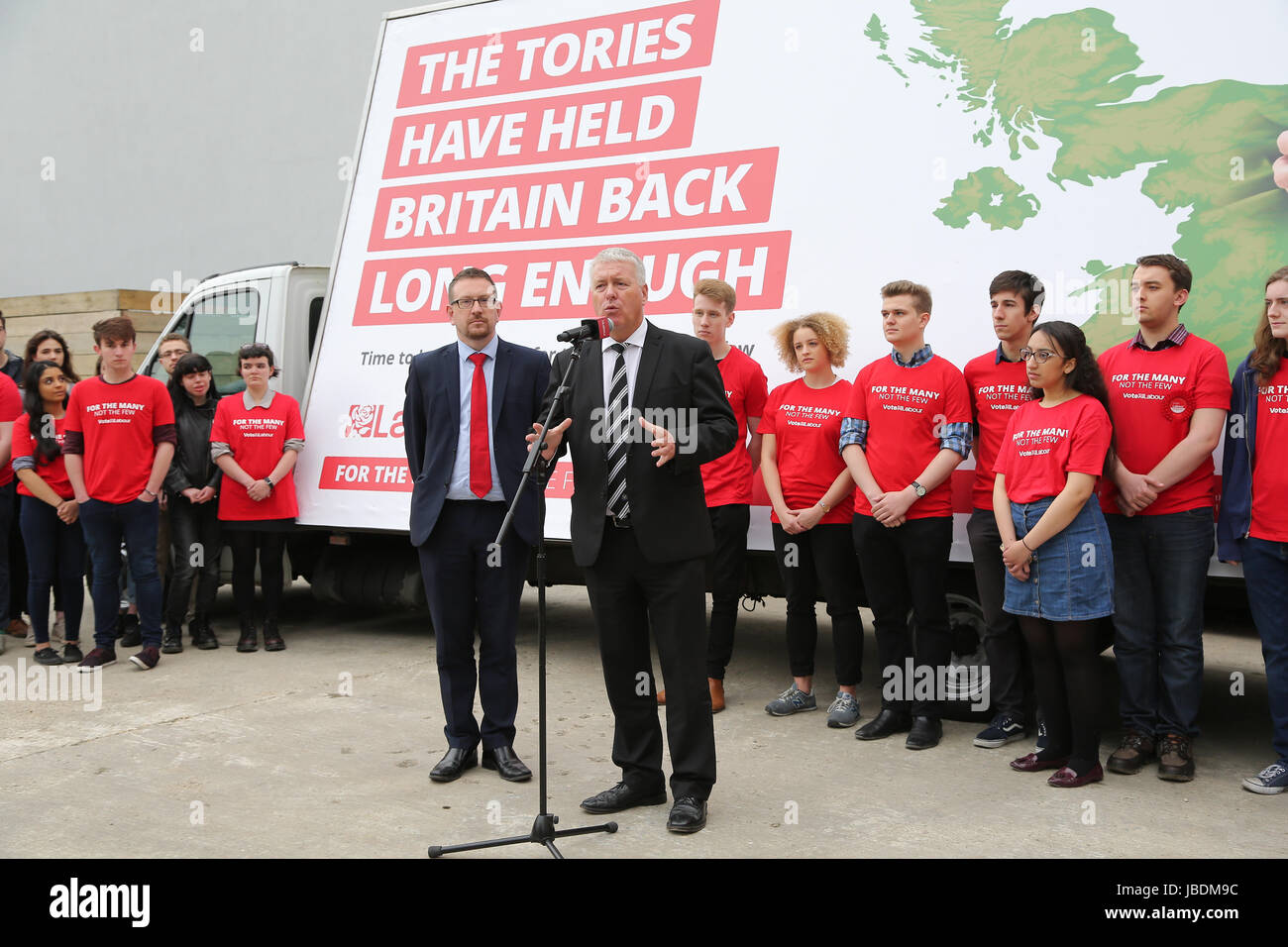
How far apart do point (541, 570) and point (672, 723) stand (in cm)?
79

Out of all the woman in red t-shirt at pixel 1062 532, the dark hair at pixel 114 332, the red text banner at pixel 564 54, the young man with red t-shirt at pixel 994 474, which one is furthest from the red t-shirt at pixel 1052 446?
the dark hair at pixel 114 332

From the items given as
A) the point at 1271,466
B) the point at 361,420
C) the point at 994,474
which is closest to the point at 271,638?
the point at 361,420

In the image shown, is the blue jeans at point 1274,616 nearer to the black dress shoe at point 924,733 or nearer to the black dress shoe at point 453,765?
the black dress shoe at point 924,733

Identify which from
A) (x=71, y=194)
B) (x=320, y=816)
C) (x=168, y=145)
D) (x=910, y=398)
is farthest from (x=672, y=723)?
(x=71, y=194)

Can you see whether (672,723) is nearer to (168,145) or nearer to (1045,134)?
(1045,134)

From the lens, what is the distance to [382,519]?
696 cm

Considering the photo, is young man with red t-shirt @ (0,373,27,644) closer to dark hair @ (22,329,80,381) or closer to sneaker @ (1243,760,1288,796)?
dark hair @ (22,329,80,381)

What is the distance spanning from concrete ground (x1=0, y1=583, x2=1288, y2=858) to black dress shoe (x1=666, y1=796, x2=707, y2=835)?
5cm

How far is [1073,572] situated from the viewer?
4.35 metres

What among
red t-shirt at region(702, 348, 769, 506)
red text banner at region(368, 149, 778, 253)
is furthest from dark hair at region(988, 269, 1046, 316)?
red text banner at region(368, 149, 778, 253)

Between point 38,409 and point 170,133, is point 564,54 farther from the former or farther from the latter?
point 170,133

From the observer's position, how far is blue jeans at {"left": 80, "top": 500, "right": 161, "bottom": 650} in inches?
252

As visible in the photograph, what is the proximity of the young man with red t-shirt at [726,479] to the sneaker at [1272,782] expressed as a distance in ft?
7.55

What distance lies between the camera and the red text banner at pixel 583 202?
5969 millimetres
